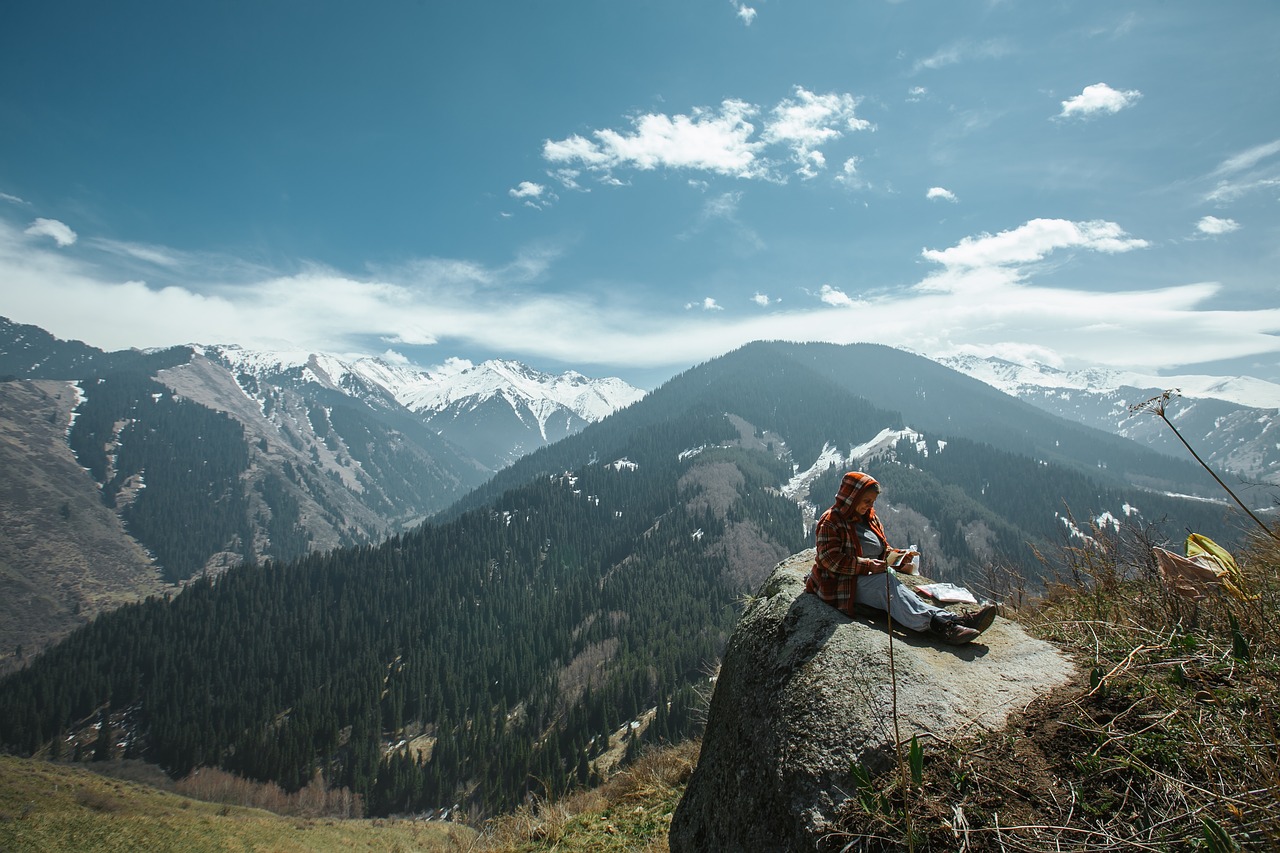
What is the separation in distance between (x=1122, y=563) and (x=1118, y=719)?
4.35 m

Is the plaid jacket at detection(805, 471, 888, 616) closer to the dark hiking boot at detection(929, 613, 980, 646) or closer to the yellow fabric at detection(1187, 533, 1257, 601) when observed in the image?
the dark hiking boot at detection(929, 613, 980, 646)

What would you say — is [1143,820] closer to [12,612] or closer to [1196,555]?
[1196,555]

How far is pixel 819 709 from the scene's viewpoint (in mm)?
3975

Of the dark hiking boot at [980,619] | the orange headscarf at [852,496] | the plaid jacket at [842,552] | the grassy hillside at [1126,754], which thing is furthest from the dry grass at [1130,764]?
the orange headscarf at [852,496]

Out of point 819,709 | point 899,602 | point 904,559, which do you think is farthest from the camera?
point 904,559

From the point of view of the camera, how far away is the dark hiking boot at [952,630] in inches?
186

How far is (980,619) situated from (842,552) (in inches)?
50.8

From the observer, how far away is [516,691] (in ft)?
368

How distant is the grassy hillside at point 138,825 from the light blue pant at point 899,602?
119ft

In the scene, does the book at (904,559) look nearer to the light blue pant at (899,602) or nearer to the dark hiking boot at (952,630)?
the light blue pant at (899,602)

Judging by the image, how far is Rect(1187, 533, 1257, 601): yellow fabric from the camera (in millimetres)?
4104

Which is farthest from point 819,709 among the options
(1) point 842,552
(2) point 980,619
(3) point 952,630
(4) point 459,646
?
(4) point 459,646

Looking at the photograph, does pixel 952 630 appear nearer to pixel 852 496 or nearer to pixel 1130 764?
pixel 852 496

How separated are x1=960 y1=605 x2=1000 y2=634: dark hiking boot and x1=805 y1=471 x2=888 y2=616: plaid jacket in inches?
35.2
